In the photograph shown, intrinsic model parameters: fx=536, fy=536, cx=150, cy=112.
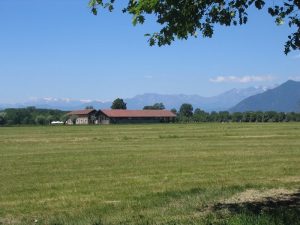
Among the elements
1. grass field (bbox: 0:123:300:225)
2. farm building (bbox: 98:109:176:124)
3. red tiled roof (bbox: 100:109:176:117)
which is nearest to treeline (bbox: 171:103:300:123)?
farm building (bbox: 98:109:176:124)

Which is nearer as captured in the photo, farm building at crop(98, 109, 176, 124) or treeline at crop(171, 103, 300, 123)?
treeline at crop(171, 103, 300, 123)

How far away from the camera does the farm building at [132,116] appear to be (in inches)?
7042

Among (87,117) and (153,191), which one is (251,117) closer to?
(87,117)

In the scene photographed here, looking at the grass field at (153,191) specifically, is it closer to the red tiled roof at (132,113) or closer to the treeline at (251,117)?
the treeline at (251,117)

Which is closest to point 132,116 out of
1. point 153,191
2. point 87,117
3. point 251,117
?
point 87,117

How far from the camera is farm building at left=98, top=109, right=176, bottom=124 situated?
17888 cm

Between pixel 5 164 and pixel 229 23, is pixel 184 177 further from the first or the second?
pixel 5 164

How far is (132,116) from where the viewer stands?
7195 inches

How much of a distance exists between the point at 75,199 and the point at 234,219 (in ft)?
21.0

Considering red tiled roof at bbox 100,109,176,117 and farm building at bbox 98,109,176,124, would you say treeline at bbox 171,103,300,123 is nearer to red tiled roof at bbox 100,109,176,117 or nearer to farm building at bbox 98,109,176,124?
farm building at bbox 98,109,176,124

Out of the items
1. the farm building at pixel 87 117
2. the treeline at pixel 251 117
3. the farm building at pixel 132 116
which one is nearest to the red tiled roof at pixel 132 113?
the farm building at pixel 132 116

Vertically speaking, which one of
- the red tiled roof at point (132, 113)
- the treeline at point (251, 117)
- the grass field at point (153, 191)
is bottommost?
the grass field at point (153, 191)

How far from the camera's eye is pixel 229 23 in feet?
35.3

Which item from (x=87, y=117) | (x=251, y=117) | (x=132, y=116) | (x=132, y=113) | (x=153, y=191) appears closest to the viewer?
(x=153, y=191)
